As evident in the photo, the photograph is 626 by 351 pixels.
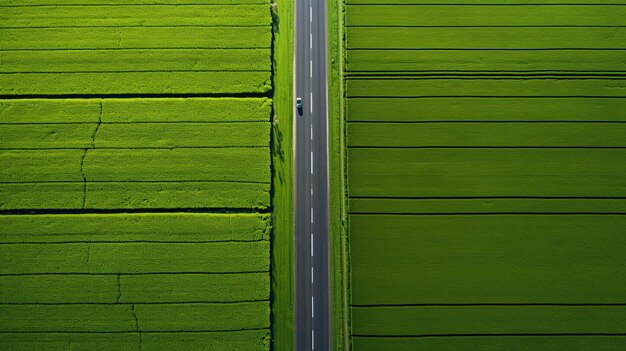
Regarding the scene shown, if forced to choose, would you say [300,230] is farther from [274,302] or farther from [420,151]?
[420,151]

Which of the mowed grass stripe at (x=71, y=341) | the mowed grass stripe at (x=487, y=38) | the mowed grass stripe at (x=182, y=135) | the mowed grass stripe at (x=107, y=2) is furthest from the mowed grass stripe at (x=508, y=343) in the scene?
the mowed grass stripe at (x=107, y=2)

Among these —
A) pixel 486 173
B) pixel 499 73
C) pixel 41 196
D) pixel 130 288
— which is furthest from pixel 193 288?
pixel 499 73

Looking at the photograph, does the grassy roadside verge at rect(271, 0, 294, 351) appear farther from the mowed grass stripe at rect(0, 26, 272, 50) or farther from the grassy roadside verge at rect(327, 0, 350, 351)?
the grassy roadside verge at rect(327, 0, 350, 351)

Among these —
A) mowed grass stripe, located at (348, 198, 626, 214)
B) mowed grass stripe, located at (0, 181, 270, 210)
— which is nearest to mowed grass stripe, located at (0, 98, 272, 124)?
mowed grass stripe, located at (0, 181, 270, 210)

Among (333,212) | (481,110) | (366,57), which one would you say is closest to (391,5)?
(366,57)

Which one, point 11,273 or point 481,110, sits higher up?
point 481,110

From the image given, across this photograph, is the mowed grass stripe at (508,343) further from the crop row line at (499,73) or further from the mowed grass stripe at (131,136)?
the crop row line at (499,73)
